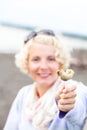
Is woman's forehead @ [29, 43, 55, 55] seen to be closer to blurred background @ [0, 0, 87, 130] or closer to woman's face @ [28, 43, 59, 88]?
woman's face @ [28, 43, 59, 88]

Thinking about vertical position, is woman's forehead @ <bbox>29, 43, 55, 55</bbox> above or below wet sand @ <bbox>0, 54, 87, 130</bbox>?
above

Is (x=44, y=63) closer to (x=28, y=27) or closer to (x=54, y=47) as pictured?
(x=54, y=47)

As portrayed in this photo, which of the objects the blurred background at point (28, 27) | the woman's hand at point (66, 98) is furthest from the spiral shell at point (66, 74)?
the blurred background at point (28, 27)

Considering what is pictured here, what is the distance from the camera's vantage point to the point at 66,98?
0.94m

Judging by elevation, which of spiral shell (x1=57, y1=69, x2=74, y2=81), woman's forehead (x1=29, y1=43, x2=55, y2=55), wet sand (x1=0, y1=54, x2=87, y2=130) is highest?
woman's forehead (x1=29, y1=43, x2=55, y2=55)

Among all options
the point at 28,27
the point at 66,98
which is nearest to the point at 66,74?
the point at 66,98

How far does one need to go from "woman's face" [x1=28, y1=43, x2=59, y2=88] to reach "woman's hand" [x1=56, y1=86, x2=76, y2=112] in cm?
14

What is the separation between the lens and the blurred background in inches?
56.6

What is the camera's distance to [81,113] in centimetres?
101

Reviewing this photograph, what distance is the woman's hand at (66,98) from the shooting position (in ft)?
3.03

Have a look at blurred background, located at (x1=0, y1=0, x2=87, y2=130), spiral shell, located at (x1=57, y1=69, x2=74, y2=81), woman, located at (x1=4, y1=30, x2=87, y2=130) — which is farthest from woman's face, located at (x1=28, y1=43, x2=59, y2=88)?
blurred background, located at (x1=0, y1=0, x2=87, y2=130)

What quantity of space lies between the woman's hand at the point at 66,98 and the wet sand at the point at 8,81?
47 cm

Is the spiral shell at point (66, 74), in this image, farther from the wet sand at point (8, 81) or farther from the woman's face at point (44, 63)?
the wet sand at point (8, 81)

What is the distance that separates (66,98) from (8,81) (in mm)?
625
